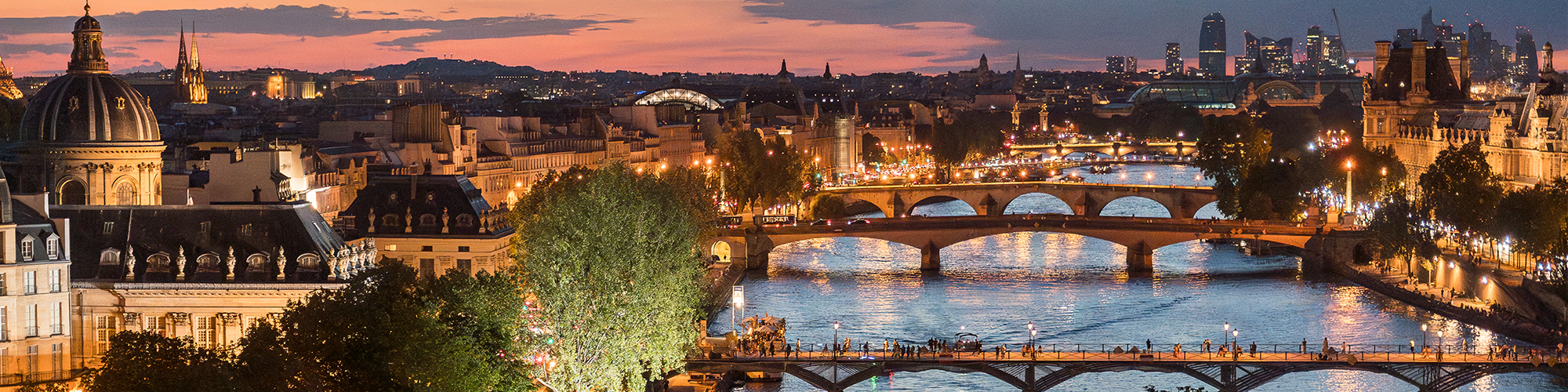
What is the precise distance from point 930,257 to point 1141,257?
8.40 metres

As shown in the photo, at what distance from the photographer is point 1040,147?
19500cm

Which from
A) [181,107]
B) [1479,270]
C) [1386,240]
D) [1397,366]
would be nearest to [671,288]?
[1397,366]

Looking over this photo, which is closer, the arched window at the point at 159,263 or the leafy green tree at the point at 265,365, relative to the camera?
the leafy green tree at the point at 265,365

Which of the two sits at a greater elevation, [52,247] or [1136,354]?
[52,247]

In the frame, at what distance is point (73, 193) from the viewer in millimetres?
58312

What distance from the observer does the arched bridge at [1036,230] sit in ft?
283

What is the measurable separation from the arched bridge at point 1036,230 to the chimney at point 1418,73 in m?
26.1

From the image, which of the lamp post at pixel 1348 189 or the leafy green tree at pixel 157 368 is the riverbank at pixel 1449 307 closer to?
the lamp post at pixel 1348 189

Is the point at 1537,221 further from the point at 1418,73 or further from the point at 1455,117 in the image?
the point at 1418,73

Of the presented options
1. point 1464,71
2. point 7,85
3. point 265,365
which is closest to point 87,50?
point 265,365

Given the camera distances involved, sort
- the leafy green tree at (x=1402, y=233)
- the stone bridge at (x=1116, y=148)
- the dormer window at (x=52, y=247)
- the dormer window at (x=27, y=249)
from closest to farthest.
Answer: the dormer window at (x=27, y=249), the dormer window at (x=52, y=247), the leafy green tree at (x=1402, y=233), the stone bridge at (x=1116, y=148)

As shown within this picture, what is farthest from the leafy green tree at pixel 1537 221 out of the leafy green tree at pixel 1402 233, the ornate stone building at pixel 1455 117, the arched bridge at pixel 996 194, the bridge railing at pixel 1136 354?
the arched bridge at pixel 996 194

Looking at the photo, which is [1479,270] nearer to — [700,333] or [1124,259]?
[1124,259]

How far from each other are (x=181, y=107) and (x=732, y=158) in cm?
5233
